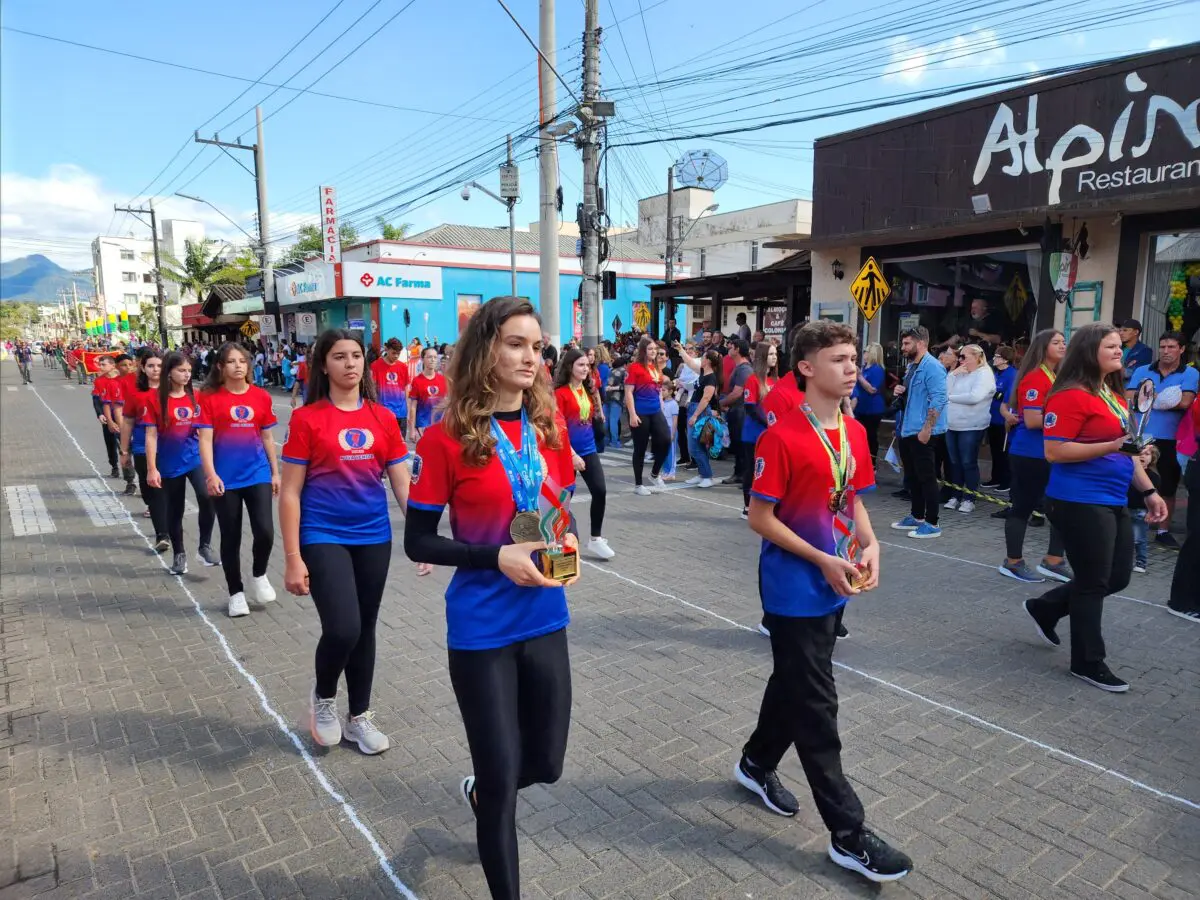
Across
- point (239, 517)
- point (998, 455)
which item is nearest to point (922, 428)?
point (998, 455)

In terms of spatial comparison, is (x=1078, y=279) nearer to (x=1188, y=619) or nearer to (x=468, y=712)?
(x=1188, y=619)

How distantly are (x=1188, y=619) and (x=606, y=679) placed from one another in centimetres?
413

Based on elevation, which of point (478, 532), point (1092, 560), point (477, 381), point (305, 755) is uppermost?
point (477, 381)

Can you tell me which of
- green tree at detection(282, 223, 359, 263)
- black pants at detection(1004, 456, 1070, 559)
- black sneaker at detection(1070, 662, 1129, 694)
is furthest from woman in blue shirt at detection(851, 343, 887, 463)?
green tree at detection(282, 223, 359, 263)

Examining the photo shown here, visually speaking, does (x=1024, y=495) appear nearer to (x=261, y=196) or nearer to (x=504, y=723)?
(x=504, y=723)

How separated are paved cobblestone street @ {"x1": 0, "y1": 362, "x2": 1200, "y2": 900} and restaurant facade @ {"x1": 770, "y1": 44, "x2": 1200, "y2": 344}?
19.0 feet

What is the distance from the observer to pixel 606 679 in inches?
176

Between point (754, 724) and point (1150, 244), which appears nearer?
point (754, 724)

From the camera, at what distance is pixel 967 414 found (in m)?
8.90

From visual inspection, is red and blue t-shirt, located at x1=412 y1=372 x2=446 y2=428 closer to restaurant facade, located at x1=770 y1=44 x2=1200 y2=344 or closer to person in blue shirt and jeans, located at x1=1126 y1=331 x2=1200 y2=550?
restaurant facade, located at x1=770 y1=44 x2=1200 y2=344

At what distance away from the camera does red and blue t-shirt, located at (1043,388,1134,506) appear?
13.6 feet

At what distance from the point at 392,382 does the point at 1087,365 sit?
28.0 ft

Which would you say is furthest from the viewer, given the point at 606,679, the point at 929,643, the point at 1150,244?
the point at 1150,244

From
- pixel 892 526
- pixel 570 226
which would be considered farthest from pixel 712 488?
pixel 570 226
